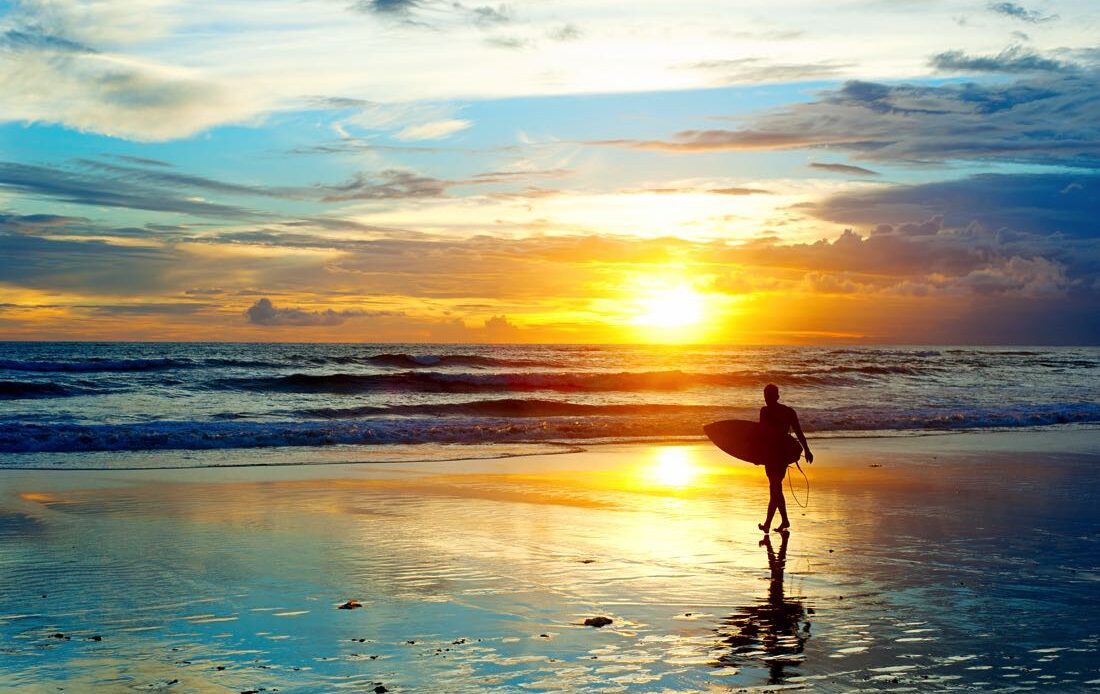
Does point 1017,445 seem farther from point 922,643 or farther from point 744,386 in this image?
point 744,386

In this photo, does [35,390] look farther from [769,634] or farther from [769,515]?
[769,634]

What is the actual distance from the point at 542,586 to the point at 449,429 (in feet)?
58.4

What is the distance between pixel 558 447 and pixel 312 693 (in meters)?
17.7

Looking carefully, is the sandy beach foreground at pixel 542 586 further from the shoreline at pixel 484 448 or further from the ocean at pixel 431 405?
the ocean at pixel 431 405

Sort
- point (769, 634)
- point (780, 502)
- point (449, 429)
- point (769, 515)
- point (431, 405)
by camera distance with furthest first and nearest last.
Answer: point (431, 405) → point (449, 429) → point (780, 502) → point (769, 515) → point (769, 634)

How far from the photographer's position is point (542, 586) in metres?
8.76

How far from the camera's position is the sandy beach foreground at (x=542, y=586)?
21.1 feet

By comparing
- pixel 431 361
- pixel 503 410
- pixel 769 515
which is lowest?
pixel 503 410

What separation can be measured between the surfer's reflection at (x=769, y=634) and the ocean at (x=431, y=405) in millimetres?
13549

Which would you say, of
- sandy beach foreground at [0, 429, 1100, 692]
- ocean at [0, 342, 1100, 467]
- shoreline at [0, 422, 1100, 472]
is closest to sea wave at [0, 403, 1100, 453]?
ocean at [0, 342, 1100, 467]


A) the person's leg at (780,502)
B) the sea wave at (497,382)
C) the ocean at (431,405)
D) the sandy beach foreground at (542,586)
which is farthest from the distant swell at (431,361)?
the person's leg at (780,502)

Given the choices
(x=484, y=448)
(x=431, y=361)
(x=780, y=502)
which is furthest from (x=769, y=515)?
(x=431, y=361)

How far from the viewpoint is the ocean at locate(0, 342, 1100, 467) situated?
75.8 ft

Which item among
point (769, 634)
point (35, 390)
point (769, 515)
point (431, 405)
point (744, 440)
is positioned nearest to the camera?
point (769, 634)
